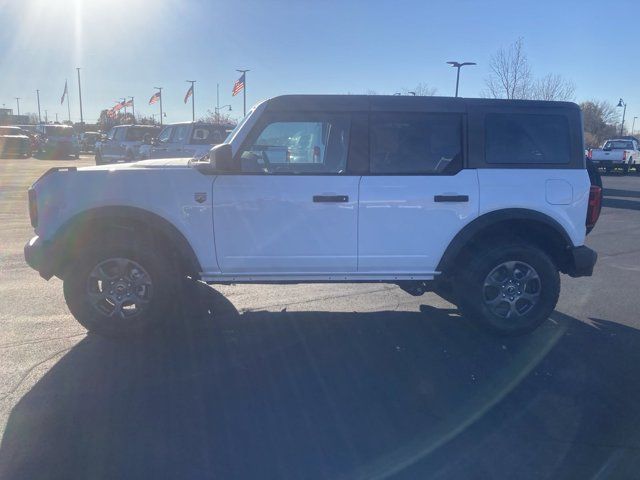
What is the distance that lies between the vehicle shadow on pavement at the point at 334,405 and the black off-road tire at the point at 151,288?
17 cm

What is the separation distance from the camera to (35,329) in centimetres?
Result: 558

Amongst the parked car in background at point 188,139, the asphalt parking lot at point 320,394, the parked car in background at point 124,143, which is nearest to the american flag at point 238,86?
the parked car in background at point 124,143

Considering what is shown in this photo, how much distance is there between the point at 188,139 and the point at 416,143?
43.7ft

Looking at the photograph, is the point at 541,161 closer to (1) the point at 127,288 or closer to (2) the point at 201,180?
(2) the point at 201,180

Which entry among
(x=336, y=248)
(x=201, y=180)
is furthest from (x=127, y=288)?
(x=336, y=248)

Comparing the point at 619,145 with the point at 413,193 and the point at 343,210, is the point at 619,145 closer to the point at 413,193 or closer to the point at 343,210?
the point at 413,193

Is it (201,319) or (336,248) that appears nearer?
(336,248)

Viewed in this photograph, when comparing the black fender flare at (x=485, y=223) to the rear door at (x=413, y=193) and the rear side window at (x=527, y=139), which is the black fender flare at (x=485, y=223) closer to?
the rear door at (x=413, y=193)

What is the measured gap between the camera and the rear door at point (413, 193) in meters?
5.32

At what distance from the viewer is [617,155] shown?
1249 inches

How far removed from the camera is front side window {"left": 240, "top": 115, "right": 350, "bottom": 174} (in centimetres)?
540

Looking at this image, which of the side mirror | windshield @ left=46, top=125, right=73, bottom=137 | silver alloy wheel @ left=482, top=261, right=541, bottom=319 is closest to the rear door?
silver alloy wheel @ left=482, top=261, right=541, bottom=319

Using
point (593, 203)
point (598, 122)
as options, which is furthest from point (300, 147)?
point (598, 122)

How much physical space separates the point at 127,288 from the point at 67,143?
34743 mm
